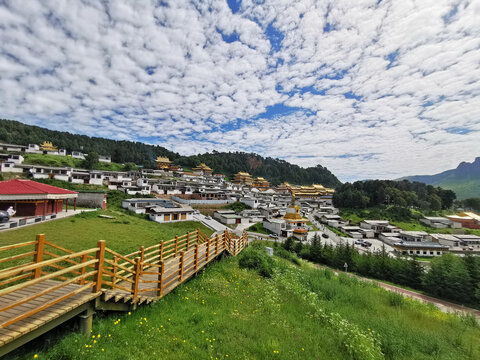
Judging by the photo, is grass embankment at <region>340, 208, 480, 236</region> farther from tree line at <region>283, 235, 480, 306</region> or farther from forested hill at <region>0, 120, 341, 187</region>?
forested hill at <region>0, 120, 341, 187</region>

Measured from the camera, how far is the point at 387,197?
87875 mm

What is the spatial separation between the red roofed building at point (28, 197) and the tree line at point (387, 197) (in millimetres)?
95497

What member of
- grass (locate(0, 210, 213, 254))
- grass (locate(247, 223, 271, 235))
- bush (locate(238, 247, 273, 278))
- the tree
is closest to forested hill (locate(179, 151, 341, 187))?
the tree

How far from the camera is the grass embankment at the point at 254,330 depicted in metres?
5.20

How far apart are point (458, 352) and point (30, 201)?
35.3 m

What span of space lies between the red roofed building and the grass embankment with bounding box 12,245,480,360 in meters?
23.8

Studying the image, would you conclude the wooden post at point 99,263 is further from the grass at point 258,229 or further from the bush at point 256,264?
the grass at point 258,229

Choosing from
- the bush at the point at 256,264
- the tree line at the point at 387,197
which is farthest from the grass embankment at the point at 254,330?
the tree line at the point at 387,197

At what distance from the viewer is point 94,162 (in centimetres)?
6788

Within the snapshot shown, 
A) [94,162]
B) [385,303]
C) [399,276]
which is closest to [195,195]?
[94,162]

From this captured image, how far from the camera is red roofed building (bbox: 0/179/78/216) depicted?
856 inches

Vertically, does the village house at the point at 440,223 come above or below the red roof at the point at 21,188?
below

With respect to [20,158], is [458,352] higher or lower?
lower

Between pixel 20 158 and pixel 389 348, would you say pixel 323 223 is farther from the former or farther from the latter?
pixel 20 158
